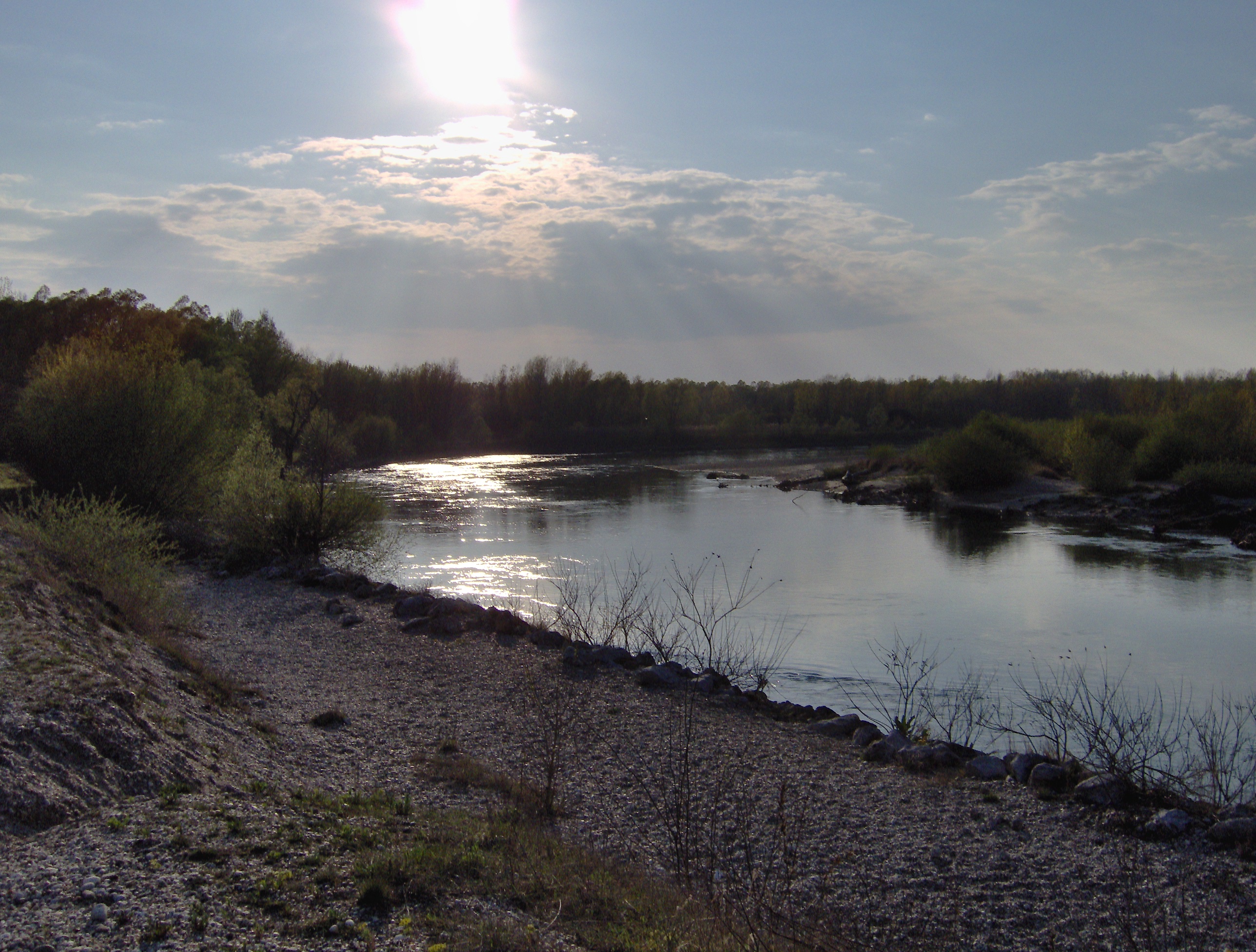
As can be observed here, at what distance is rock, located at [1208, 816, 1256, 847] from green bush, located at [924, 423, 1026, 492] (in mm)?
31774

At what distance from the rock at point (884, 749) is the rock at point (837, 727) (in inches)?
20.1

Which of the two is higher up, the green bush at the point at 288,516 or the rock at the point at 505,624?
the green bush at the point at 288,516

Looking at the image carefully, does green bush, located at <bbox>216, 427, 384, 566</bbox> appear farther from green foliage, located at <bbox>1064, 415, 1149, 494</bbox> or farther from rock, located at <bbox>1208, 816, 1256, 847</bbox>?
green foliage, located at <bbox>1064, 415, 1149, 494</bbox>

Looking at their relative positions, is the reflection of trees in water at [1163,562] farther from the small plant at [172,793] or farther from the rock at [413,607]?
the small plant at [172,793]

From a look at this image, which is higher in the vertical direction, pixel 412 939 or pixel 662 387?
pixel 662 387

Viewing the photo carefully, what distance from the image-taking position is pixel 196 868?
3.90 metres

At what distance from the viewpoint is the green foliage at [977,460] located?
116 feet

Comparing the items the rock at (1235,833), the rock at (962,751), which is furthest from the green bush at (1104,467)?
the rock at (1235,833)

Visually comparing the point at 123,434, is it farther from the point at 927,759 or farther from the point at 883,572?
the point at 883,572

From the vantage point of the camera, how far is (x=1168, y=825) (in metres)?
5.95

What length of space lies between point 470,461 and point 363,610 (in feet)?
148

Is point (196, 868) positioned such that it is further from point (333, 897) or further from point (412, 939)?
point (412, 939)

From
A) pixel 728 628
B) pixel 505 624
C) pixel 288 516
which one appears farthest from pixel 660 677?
pixel 288 516

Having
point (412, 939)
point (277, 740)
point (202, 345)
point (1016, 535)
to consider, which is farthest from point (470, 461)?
point (412, 939)
